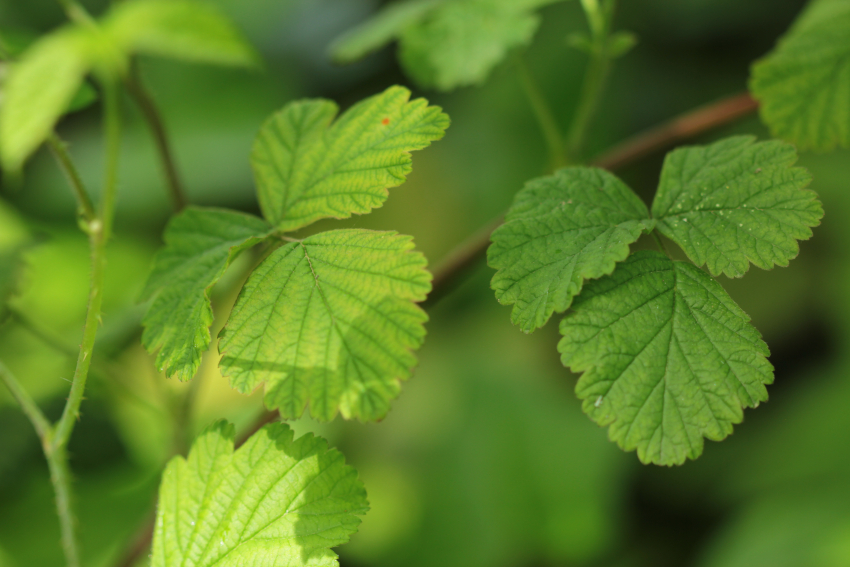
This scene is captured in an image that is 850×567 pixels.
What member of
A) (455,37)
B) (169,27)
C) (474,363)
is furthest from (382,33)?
(474,363)

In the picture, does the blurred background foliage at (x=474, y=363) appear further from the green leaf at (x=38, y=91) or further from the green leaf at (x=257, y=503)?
the green leaf at (x=38, y=91)

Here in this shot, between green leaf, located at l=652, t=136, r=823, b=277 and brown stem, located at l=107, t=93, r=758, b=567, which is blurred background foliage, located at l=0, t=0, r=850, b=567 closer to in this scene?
brown stem, located at l=107, t=93, r=758, b=567

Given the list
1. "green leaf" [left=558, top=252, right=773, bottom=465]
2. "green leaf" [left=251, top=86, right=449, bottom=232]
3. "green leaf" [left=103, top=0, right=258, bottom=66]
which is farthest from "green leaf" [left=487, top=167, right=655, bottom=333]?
"green leaf" [left=103, top=0, right=258, bottom=66]

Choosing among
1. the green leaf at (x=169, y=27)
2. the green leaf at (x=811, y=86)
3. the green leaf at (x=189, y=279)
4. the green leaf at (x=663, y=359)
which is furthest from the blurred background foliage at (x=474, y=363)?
the green leaf at (x=811, y=86)

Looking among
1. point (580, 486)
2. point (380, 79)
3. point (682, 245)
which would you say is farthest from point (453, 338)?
point (682, 245)

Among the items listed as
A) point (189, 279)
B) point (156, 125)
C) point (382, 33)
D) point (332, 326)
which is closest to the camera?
point (332, 326)

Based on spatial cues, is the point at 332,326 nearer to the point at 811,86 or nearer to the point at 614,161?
the point at 614,161
